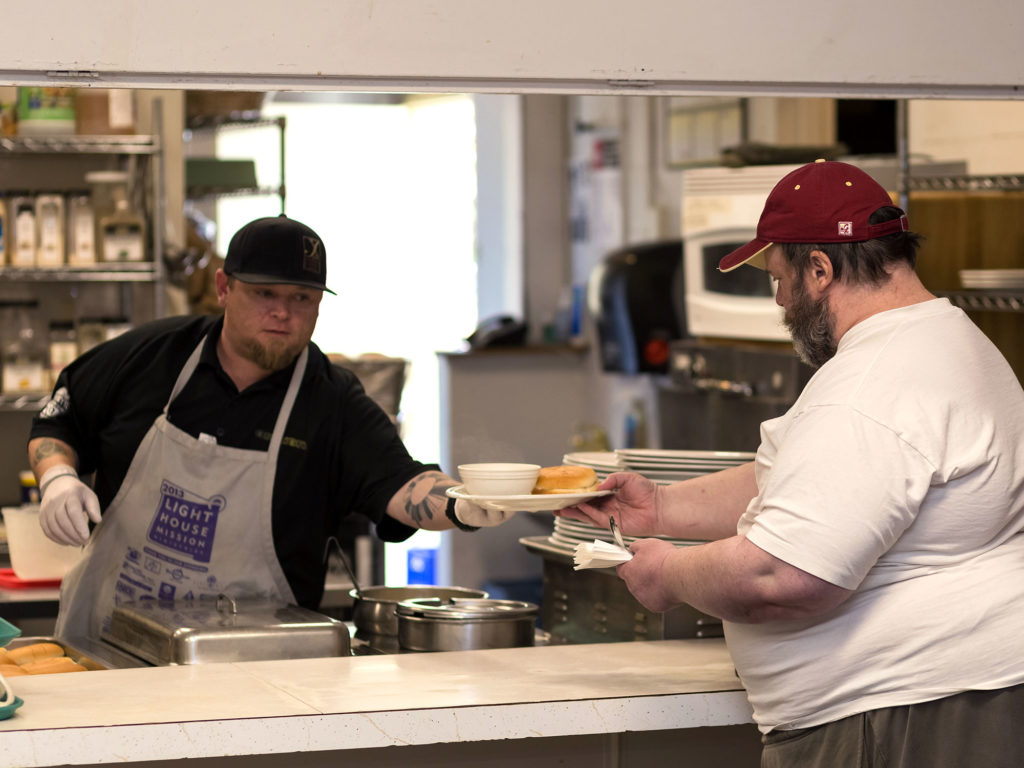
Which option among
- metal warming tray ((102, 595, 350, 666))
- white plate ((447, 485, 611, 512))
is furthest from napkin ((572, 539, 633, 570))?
metal warming tray ((102, 595, 350, 666))

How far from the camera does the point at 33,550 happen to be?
3.49 m

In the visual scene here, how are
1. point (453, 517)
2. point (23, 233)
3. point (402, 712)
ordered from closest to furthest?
point (402, 712) < point (453, 517) < point (23, 233)

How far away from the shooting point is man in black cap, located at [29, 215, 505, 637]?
2.81 metres

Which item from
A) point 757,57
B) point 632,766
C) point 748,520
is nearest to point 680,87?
point 757,57

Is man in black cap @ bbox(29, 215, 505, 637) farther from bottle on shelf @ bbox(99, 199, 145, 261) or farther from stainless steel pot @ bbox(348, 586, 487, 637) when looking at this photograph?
bottle on shelf @ bbox(99, 199, 145, 261)

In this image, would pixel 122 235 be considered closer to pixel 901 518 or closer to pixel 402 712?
pixel 402 712

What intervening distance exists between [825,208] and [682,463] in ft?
2.59

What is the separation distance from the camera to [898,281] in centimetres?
190

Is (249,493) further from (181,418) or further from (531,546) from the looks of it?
(531,546)

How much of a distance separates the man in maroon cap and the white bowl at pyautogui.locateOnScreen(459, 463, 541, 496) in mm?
312

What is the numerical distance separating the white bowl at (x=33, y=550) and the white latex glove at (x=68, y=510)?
770 mm

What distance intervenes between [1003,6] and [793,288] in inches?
30.5

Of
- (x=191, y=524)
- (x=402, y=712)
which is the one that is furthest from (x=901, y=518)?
(x=191, y=524)

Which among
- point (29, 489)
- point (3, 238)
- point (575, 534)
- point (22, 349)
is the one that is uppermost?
point (3, 238)
